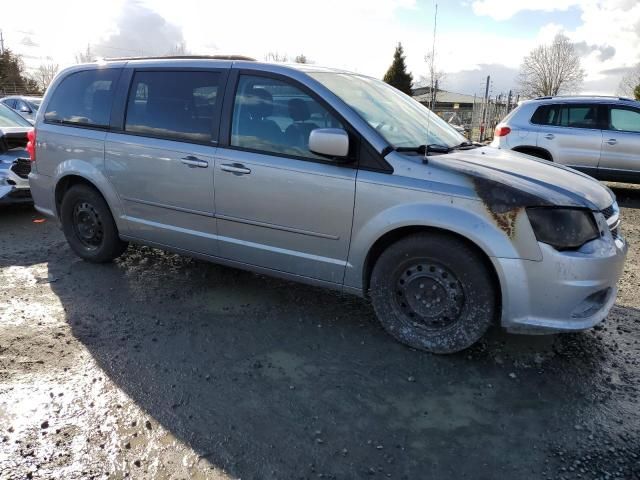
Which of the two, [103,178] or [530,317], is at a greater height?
[103,178]

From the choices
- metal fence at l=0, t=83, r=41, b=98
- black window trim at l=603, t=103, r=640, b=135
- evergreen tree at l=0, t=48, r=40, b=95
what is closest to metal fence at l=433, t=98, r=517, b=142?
black window trim at l=603, t=103, r=640, b=135

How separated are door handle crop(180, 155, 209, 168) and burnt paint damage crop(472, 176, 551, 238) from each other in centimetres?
200

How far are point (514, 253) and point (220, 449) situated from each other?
192 cm

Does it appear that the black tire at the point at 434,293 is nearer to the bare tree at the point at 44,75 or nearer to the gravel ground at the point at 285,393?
the gravel ground at the point at 285,393

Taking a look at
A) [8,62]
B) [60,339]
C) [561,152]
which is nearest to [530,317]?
[60,339]

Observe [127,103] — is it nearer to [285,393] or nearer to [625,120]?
[285,393]

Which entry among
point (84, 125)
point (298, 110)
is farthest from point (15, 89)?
point (298, 110)

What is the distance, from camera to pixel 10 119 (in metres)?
7.62

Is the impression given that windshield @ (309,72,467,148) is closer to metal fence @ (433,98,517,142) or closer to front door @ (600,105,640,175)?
front door @ (600,105,640,175)

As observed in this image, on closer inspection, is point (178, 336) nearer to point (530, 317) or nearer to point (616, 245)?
point (530, 317)

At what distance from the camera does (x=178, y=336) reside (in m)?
3.58

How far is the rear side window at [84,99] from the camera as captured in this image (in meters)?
4.50

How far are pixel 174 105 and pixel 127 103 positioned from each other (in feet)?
1.78

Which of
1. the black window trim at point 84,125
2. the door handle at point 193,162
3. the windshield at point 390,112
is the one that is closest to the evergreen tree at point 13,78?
the black window trim at point 84,125
